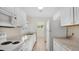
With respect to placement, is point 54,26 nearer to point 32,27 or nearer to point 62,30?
point 62,30

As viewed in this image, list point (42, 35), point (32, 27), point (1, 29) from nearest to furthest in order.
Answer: point (1, 29) < point (32, 27) < point (42, 35)

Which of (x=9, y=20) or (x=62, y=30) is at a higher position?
(x=9, y=20)

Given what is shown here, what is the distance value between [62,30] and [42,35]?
4632 mm

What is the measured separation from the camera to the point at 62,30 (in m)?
2.69

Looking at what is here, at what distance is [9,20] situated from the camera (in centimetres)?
147

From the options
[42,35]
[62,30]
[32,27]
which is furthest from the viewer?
[42,35]
